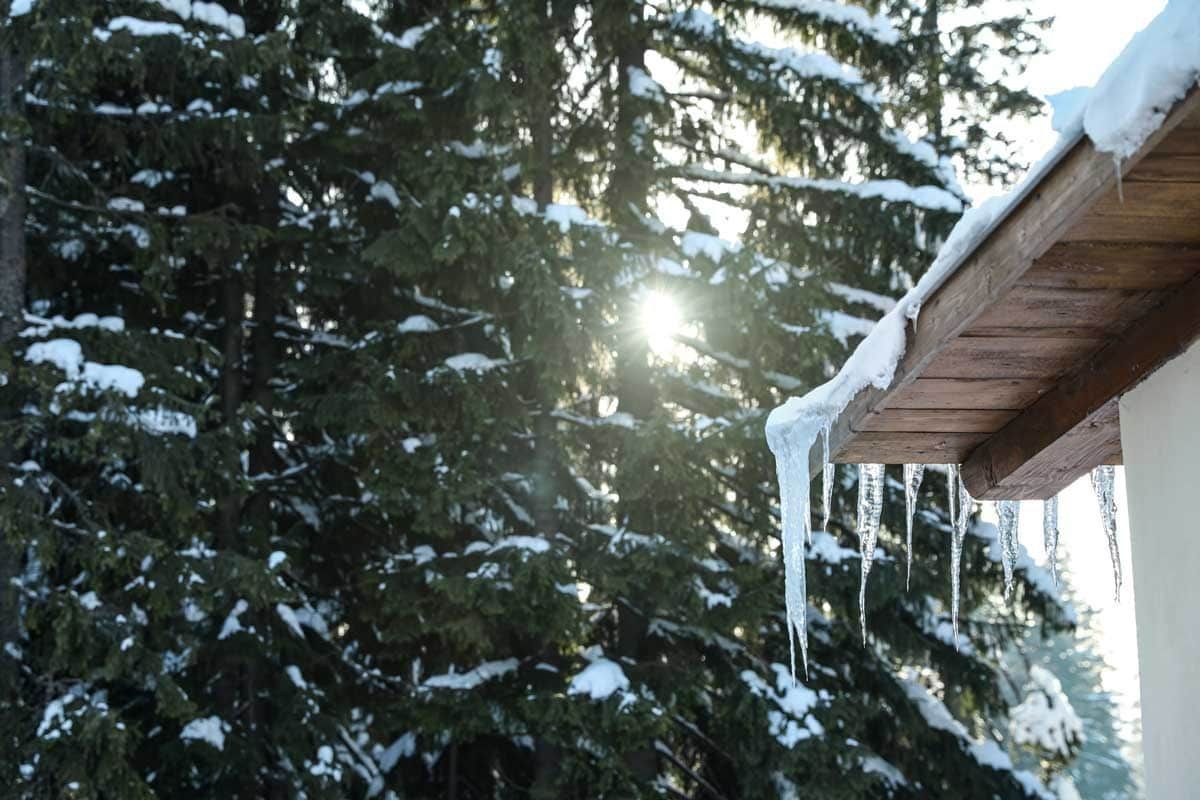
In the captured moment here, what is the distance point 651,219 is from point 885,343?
7.40 meters

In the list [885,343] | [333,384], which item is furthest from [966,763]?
[885,343]

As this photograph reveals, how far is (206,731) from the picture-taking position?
379 inches

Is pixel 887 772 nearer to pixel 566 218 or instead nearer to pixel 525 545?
pixel 525 545

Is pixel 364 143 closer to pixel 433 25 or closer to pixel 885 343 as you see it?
pixel 433 25

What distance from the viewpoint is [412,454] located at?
9.59 m

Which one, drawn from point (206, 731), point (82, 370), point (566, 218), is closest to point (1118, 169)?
point (82, 370)

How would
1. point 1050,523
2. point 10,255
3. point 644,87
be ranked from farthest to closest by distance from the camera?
1. point 644,87
2. point 10,255
3. point 1050,523

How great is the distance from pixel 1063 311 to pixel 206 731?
25.5 ft

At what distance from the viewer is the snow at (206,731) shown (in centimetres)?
956

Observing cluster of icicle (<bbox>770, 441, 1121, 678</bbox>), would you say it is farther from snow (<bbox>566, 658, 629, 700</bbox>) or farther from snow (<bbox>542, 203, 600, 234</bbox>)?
snow (<bbox>542, 203, 600, 234</bbox>)

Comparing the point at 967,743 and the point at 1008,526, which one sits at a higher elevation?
the point at 1008,526

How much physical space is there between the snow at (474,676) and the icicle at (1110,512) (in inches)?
227

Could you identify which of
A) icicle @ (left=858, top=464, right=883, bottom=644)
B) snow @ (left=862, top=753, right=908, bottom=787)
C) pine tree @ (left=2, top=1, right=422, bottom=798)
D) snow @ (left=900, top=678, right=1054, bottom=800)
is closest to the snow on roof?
icicle @ (left=858, top=464, right=883, bottom=644)

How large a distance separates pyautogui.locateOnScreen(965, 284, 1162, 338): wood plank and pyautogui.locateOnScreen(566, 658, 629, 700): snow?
20.1 ft
